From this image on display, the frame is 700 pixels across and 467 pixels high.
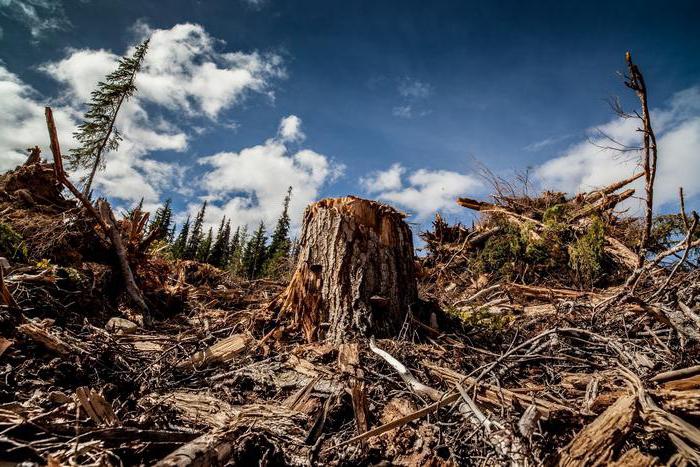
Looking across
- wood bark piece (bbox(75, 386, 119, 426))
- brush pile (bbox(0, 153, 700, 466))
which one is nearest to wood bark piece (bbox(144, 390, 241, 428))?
brush pile (bbox(0, 153, 700, 466))

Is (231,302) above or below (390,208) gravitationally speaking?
below

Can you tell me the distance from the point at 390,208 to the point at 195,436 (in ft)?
9.15

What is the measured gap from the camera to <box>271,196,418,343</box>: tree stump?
10.1 ft

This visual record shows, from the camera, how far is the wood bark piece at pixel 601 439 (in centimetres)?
129

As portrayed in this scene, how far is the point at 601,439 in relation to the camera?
51.9 inches

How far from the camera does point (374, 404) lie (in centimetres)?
207

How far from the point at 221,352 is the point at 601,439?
2553 millimetres

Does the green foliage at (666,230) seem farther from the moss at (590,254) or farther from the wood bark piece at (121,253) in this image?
the wood bark piece at (121,253)

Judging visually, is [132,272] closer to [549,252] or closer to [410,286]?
[410,286]

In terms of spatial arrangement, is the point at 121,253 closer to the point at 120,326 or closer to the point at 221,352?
the point at 120,326

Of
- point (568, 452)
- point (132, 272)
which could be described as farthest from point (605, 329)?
point (132, 272)

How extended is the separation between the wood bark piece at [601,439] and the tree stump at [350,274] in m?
1.79

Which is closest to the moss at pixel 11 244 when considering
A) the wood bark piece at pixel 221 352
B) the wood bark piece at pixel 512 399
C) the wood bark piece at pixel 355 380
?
the wood bark piece at pixel 221 352

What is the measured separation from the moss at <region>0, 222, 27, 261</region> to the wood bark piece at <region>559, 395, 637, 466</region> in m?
4.89
